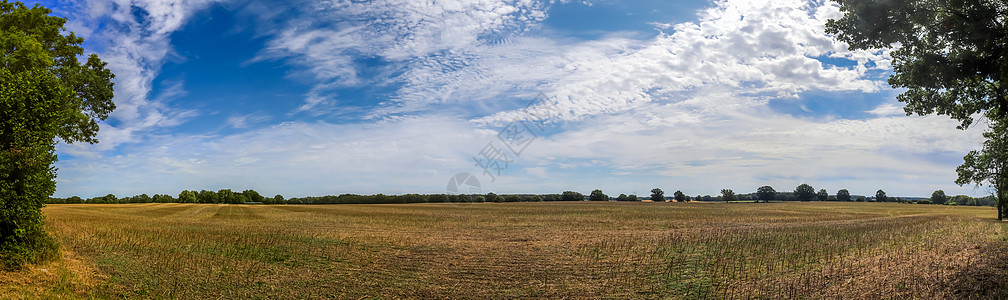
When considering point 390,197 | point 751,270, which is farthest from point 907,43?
point 390,197

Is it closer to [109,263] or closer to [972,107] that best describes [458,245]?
[109,263]

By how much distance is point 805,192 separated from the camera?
156 metres

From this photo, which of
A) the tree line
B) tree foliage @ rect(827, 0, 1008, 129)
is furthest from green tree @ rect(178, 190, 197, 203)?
tree foliage @ rect(827, 0, 1008, 129)

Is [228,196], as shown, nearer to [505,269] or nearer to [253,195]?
[253,195]

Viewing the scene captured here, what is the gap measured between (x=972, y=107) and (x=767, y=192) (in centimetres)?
15762

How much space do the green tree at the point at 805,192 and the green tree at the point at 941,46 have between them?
6434 inches

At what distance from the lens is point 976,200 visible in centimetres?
13562

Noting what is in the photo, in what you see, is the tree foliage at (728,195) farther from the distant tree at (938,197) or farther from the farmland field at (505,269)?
the farmland field at (505,269)

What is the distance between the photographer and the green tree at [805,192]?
156 m

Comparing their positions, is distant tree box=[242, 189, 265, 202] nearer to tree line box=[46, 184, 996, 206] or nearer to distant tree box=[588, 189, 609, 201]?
tree line box=[46, 184, 996, 206]

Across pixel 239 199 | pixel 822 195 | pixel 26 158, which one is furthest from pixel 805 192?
pixel 26 158

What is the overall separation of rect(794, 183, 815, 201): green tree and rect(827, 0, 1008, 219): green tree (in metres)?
163

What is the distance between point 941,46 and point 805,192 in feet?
556

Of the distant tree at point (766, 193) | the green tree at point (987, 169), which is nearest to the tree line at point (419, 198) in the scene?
the distant tree at point (766, 193)
